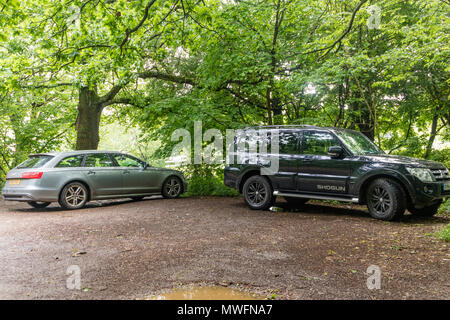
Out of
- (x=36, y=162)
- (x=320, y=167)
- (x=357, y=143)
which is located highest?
(x=357, y=143)

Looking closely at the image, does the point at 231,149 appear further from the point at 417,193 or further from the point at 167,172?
the point at 417,193

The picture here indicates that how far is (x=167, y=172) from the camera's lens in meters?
12.3

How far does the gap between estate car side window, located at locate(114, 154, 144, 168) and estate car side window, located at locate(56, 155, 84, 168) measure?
117cm

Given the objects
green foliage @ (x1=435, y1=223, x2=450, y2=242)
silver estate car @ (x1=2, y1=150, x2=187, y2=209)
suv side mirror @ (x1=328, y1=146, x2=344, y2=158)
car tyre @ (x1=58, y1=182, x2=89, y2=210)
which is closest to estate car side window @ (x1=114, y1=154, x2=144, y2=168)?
silver estate car @ (x1=2, y1=150, x2=187, y2=209)

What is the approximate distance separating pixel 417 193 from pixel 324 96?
23.0 ft

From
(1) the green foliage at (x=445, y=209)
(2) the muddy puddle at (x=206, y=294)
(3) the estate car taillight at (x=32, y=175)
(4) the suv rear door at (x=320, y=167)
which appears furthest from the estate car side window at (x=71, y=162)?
(1) the green foliage at (x=445, y=209)

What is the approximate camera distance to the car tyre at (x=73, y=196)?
987 centimetres

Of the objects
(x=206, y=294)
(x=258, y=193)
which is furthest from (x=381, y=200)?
(x=206, y=294)

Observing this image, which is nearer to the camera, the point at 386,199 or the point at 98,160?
the point at 386,199

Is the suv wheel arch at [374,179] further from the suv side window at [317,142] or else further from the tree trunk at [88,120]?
the tree trunk at [88,120]

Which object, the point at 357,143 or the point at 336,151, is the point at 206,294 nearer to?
the point at 336,151

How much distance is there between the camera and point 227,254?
502 cm

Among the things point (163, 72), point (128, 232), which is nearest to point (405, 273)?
point (128, 232)

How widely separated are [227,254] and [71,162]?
690 centimetres
